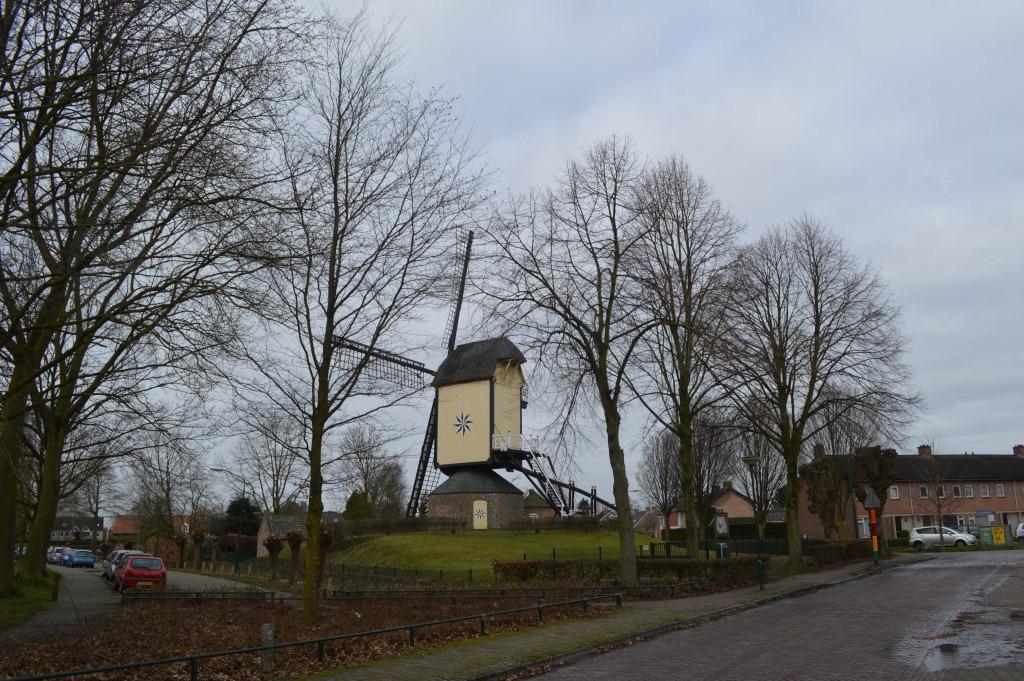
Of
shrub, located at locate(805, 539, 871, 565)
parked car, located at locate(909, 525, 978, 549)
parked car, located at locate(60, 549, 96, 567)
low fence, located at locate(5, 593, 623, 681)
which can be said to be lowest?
parked car, located at locate(60, 549, 96, 567)

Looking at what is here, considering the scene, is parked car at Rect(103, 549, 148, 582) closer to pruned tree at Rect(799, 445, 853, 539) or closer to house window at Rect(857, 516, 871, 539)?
pruned tree at Rect(799, 445, 853, 539)

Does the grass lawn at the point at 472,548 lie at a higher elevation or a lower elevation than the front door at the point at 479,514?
lower

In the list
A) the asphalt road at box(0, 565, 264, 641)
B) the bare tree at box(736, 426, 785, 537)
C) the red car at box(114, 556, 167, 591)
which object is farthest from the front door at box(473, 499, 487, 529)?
the red car at box(114, 556, 167, 591)

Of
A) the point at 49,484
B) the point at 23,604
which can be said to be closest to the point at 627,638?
the point at 49,484

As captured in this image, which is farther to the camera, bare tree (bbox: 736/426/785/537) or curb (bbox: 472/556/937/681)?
bare tree (bbox: 736/426/785/537)

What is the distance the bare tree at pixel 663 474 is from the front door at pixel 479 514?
10.7 meters

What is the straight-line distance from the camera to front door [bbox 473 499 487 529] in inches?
1950

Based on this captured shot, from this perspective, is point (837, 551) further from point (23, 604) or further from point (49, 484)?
point (23, 604)

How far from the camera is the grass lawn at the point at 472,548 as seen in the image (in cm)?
3828

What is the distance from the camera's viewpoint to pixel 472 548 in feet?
136

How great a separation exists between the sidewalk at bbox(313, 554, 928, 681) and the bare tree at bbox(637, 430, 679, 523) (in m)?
27.1

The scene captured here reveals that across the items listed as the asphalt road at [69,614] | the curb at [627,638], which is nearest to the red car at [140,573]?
the asphalt road at [69,614]

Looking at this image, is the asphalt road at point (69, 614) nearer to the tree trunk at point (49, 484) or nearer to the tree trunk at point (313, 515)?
the tree trunk at point (49, 484)

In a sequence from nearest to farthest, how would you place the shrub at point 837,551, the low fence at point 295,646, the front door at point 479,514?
the low fence at point 295,646, the shrub at point 837,551, the front door at point 479,514
